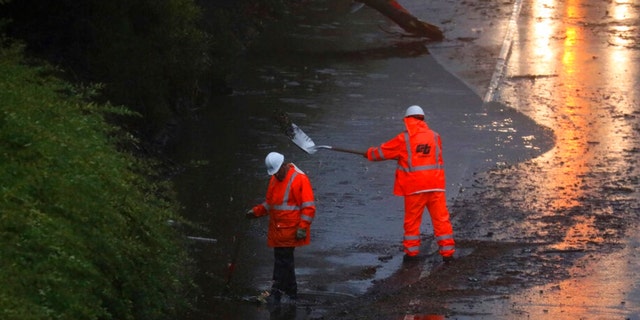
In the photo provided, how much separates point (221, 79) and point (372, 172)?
5297 mm

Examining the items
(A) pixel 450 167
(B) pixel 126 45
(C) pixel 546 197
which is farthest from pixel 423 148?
(B) pixel 126 45

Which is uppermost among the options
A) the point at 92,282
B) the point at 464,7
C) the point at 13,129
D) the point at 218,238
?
the point at 13,129

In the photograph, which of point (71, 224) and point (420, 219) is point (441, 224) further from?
point (71, 224)

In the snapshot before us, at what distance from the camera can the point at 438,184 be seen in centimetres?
1262

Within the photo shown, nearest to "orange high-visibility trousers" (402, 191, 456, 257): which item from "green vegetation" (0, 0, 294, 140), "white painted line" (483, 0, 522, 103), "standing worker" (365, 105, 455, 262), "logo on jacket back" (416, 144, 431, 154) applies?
"standing worker" (365, 105, 455, 262)

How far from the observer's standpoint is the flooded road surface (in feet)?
37.3

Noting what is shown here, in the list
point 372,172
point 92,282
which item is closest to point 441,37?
point 372,172

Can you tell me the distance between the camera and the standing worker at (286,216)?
448 inches

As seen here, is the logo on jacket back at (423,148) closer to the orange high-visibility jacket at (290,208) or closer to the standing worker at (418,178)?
the standing worker at (418,178)

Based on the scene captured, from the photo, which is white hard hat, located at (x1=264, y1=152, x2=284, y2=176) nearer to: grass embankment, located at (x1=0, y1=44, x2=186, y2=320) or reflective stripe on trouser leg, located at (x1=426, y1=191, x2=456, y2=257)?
grass embankment, located at (x1=0, y1=44, x2=186, y2=320)

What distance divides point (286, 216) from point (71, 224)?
12.3 ft

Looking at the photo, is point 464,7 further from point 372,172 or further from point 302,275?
point 302,275

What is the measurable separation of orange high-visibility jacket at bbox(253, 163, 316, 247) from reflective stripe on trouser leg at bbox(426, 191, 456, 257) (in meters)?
1.57

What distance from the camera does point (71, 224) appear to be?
8.04 meters
